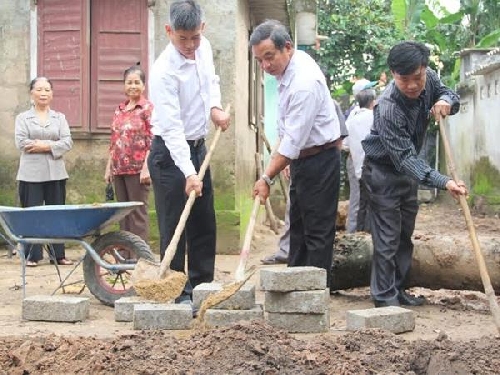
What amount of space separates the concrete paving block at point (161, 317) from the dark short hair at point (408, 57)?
1.98 meters

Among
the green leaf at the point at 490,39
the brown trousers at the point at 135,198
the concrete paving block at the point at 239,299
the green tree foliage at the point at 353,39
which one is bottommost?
the concrete paving block at the point at 239,299

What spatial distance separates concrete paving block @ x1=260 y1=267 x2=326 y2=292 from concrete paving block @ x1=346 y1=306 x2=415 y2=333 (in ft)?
0.90

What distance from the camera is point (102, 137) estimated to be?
9250 mm

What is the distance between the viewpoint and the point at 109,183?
7.94 metres

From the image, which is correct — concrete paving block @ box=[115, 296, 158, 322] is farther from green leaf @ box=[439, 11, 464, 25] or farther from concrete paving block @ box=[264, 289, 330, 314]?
green leaf @ box=[439, 11, 464, 25]

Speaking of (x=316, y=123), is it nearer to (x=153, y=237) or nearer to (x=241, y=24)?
(x=153, y=237)

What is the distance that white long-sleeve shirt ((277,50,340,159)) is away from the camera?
Answer: 5.00 m

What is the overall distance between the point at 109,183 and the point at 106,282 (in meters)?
1.70

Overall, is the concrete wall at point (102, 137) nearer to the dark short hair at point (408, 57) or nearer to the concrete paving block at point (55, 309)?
the concrete paving block at point (55, 309)

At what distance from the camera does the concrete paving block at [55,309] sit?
5.28 m

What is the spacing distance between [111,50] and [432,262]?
4.91 m

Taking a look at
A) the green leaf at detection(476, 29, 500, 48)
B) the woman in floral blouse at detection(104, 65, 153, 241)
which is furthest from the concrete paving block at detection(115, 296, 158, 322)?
the green leaf at detection(476, 29, 500, 48)

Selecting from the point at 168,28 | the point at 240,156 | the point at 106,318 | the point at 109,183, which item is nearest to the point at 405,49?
the point at 168,28

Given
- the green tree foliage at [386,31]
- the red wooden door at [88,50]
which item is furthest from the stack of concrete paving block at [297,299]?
the green tree foliage at [386,31]
